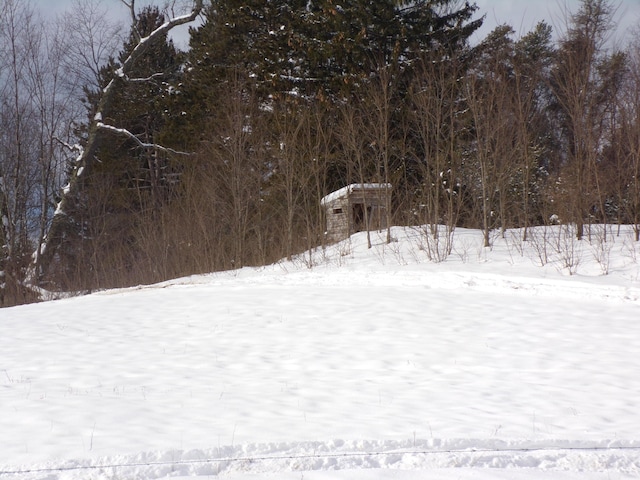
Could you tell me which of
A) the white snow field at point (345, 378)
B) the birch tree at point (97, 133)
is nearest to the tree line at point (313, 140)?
the birch tree at point (97, 133)

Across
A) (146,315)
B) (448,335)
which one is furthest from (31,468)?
(146,315)

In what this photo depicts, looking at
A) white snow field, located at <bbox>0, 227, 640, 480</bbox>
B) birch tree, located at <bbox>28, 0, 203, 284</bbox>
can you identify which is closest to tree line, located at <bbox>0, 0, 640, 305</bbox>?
birch tree, located at <bbox>28, 0, 203, 284</bbox>

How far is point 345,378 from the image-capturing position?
740 centimetres

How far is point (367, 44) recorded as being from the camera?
23.2 metres

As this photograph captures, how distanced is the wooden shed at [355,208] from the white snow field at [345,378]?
5.49 m

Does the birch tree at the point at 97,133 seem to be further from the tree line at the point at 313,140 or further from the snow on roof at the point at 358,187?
the snow on roof at the point at 358,187

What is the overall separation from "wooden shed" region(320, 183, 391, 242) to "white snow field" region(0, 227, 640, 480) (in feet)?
18.0

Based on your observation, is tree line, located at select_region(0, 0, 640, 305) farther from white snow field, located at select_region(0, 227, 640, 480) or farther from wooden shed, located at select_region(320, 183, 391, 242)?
white snow field, located at select_region(0, 227, 640, 480)

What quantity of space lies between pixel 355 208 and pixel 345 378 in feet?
45.9

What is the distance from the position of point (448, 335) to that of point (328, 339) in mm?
1839

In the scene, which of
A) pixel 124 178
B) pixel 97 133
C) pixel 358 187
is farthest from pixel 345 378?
pixel 124 178

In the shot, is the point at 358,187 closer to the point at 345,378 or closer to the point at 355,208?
the point at 355,208

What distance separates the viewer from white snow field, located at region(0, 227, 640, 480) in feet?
15.7

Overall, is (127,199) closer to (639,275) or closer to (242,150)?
(242,150)
